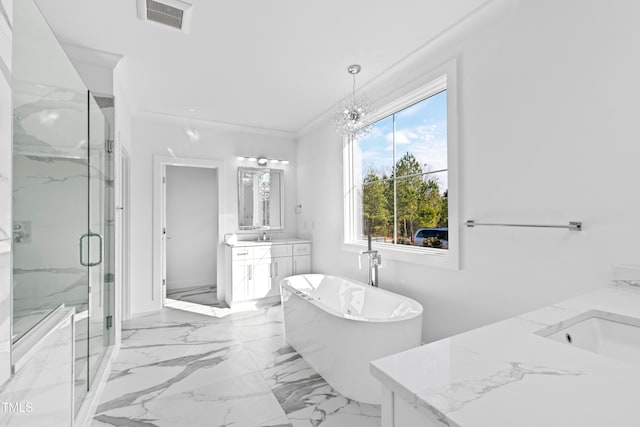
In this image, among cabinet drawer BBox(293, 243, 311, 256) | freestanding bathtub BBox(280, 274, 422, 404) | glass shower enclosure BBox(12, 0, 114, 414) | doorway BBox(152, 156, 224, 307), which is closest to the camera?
glass shower enclosure BBox(12, 0, 114, 414)

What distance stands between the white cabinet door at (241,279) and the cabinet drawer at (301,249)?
64 cm

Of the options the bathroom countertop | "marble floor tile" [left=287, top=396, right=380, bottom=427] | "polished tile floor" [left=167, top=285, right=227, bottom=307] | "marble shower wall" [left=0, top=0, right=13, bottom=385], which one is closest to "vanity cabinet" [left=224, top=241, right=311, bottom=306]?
"polished tile floor" [left=167, top=285, right=227, bottom=307]

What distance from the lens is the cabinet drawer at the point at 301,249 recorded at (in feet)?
14.1

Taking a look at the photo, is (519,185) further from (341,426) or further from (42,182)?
(42,182)

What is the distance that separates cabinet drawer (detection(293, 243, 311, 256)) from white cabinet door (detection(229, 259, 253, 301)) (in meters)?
0.64

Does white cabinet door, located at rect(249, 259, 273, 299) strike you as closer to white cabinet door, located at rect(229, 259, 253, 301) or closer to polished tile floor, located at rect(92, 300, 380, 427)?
white cabinet door, located at rect(229, 259, 253, 301)

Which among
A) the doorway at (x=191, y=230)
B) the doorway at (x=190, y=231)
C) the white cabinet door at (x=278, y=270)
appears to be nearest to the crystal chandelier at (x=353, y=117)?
the white cabinet door at (x=278, y=270)

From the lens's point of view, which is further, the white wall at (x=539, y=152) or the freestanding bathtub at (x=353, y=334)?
the freestanding bathtub at (x=353, y=334)

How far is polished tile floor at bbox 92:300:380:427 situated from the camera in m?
1.84

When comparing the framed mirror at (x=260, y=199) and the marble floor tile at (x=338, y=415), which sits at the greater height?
the framed mirror at (x=260, y=199)

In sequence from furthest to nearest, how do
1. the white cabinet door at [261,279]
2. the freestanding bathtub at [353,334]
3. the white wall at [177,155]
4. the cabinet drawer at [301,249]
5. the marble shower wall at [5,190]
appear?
the cabinet drawer at [301,249] < the white cabinet door at [261,279] < the white wall at [177,155] < the freestanding bathtub at [353,334] < the marble shower wall at [5,190]

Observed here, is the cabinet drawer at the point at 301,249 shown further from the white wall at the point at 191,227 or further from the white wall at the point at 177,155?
the white wall at the point at 191,227

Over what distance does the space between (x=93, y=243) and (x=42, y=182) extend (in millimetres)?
864

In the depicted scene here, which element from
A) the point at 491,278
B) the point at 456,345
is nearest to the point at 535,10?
the point at 491,278
